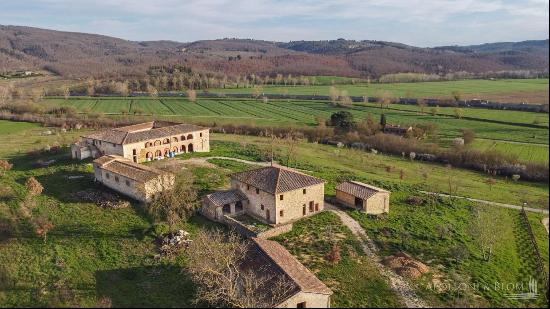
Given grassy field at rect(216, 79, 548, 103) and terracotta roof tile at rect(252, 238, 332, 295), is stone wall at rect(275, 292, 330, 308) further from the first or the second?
grassy field at rect(216, 79, 548, 103)

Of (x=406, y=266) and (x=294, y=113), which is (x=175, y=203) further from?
(x=294, y=113)

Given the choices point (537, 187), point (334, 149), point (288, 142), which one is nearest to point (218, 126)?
point (288, 142)

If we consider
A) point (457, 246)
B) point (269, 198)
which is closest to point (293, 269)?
point (269, 198)

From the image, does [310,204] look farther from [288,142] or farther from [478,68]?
[478,68]

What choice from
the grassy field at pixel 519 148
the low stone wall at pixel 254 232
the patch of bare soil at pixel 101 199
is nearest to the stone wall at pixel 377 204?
the low stone wall at pixel 254 232

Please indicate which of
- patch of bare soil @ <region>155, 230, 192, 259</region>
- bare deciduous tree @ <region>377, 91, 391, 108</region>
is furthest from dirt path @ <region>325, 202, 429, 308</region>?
bare deciduous tree @ <region>377, 91, 391, 108</region>

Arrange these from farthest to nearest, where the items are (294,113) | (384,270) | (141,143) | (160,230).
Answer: (294,113), (141,143), (160,230), (384,270)
